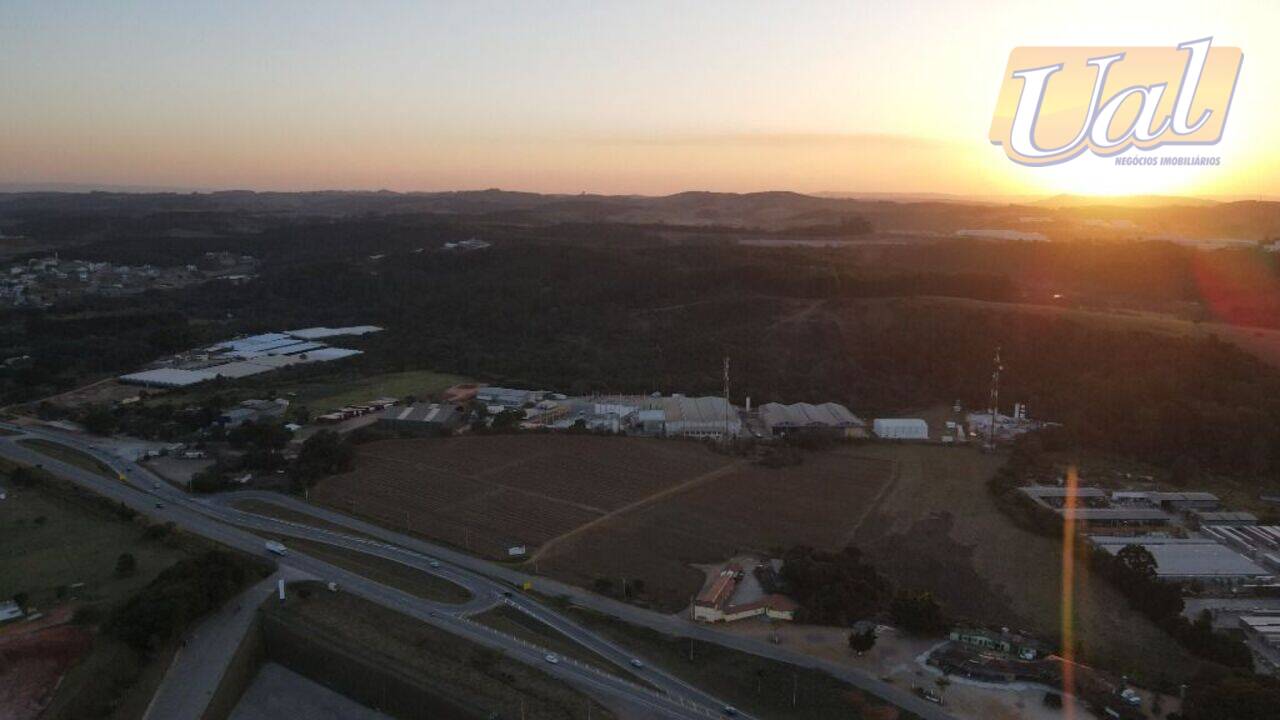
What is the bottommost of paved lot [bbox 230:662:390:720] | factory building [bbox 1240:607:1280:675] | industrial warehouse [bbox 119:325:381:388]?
industrial warehouse [bbox 119:325:381:388]

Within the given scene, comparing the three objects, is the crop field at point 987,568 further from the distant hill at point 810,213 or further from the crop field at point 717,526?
the distant hill at point 810,213

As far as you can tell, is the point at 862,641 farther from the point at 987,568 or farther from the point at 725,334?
the point at 725,334

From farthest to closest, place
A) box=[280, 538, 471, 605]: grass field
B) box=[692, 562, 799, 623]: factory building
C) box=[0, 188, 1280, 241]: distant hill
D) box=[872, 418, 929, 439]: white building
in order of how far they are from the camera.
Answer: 1. box=[0, 188, 1280, 241]: distant hill
2. box=[872, 418, 929, 439]: white building
3. box=[280, 538, 471, 605]: grass field
4. box=[692, 562, 799, 623]: factory building

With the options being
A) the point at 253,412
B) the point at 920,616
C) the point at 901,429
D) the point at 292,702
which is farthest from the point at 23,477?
the point at 901,429

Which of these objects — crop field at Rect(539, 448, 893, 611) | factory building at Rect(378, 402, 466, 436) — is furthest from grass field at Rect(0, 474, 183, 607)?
factory building at Rect(378, 402, 466, 436)

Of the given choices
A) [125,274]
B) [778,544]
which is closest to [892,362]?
[778,544]

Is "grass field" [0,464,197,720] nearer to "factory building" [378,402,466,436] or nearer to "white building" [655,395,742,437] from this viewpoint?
"factory building" [378,402,466,436]

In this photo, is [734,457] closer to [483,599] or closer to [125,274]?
[483,599]
